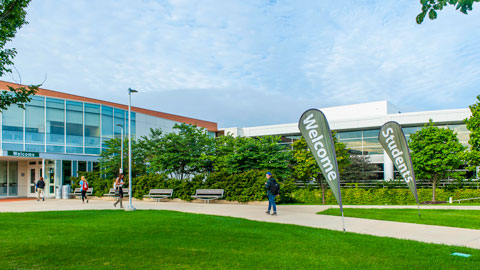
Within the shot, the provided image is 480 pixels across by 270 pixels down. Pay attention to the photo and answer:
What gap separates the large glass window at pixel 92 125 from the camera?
1387 inches

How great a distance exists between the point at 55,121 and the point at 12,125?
10.5 ft

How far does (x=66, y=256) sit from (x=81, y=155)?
29030mm

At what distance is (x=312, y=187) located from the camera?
114 feet

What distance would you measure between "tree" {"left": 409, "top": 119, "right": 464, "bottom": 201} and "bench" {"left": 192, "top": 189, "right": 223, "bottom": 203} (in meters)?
14.9

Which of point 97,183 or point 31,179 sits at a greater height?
point 31,179

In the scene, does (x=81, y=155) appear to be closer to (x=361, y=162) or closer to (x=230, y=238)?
(x=361, y=162)

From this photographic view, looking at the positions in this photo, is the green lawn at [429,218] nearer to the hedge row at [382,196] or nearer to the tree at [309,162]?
the hedge row at [382,196]

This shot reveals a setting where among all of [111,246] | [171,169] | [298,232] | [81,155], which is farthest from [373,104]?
[111,246]

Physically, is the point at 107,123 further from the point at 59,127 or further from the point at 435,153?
the point at 435,153

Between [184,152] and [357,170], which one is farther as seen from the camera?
[357,170]

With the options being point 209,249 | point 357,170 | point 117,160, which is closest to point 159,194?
point 117,160

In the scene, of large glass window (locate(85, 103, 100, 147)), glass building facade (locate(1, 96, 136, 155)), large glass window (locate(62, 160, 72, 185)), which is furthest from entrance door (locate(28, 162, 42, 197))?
large glass window (locate(85, 103, 100, 147))

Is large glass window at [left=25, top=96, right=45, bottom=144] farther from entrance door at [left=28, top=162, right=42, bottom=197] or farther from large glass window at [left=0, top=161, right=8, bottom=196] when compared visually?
large glass window at [left=0, top=161, right=8, bottom=196]

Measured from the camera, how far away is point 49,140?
32.6m
